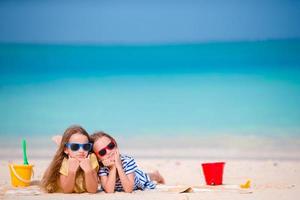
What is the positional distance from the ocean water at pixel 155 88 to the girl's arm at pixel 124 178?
3595mm

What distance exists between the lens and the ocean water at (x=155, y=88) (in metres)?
7.48

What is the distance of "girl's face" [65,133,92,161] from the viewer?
3537mm

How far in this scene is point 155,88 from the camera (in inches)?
328

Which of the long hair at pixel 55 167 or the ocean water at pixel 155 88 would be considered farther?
the ocean water at pixel 155 88

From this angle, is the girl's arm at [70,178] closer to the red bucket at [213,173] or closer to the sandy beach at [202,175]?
the sandy beach at [202,175]

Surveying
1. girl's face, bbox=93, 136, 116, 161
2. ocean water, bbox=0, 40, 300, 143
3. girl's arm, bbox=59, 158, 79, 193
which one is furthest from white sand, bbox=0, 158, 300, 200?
ocean water, bbox=0, 40, 300, 143

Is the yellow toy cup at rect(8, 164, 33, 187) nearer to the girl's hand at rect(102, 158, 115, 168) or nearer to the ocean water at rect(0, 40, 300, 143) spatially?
the girl's hand at rect(102, 158, 115, 168)

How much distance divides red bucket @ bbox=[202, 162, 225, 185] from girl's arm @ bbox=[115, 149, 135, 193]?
0.74m

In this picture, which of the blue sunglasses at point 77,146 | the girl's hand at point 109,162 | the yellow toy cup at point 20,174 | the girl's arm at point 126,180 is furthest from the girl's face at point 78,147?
the yellow toy cup at point 20,174

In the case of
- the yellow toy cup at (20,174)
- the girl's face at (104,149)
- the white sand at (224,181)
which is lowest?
the white sand at (224,181)

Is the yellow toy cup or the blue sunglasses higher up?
the blue sunglasses

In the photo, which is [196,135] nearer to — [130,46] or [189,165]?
[189,165]

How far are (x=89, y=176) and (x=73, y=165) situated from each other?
4.4 inches

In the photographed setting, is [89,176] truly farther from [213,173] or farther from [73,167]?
[213,173]
